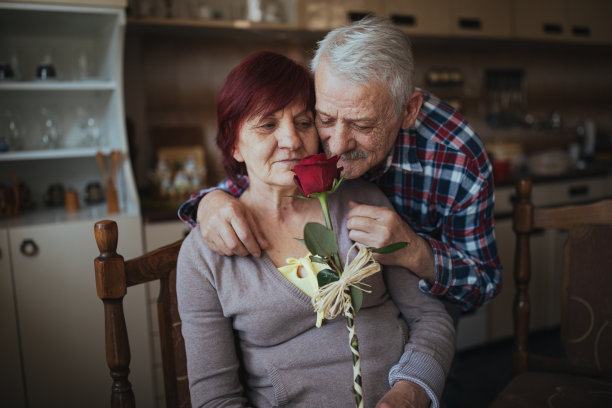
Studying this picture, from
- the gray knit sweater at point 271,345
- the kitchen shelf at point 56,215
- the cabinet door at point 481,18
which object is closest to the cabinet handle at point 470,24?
the cabinet door at point 481,18

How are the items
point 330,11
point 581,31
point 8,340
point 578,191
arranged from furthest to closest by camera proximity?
1. point 581,31
2. point 578,191
3. point 330,11
4. point 8,340

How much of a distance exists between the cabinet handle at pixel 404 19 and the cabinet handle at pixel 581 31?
143 cm

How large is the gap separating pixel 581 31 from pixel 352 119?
130 inches

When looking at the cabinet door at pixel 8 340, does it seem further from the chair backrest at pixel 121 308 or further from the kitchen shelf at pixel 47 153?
the chair backrest at pixel 121 308

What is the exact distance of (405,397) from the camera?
3.15 ft

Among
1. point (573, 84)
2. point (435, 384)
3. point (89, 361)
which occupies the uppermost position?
point (573, 84)

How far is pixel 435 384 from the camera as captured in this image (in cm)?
100

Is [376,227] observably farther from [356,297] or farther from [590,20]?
[590,20]

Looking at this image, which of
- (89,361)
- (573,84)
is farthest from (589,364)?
(573,84)

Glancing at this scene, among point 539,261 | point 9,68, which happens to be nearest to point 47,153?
point 9,68

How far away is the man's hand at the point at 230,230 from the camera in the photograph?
1016 millimetres

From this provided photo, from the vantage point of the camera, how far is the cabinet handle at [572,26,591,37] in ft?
11.5

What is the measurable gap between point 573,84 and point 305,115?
3802 millimetres

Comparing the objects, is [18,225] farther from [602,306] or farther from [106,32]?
[602,306]
